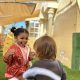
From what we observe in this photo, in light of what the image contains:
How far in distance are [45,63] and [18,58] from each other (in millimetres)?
1631

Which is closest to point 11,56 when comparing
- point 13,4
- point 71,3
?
point 13,4

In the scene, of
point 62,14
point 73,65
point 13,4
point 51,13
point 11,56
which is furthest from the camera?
point 51,13

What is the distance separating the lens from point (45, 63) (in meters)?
3.58

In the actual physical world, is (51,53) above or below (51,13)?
below

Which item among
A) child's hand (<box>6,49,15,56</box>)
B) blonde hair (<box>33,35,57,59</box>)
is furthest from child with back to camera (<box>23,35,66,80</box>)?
child's hand (<box>6,49,15,56</box>)

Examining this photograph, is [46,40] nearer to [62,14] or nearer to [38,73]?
[38,73]

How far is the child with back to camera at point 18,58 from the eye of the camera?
5168mm

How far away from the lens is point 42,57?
11.7 ft

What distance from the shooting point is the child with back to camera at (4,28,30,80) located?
5168 millimetres

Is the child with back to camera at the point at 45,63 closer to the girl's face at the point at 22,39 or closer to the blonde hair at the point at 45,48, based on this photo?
the blonde hair at the point at 45,48

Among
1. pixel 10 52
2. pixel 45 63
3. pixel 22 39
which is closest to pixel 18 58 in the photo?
pixel 10 52

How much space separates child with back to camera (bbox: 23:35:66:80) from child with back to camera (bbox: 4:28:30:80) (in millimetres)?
1564

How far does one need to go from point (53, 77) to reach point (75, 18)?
1456 cm

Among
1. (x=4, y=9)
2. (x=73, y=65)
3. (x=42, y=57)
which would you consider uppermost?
(x=4, y=9)
